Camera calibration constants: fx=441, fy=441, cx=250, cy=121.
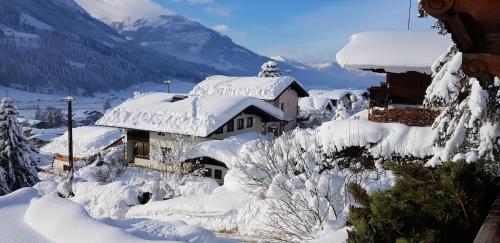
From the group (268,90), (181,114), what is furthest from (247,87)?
(181,114)

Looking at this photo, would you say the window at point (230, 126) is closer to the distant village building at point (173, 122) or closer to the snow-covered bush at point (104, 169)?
the distant village building at point (173, 122)

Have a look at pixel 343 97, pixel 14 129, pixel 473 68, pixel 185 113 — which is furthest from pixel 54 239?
pixel 343 97

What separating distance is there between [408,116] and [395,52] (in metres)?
2.30

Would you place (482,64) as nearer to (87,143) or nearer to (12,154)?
(12,154)

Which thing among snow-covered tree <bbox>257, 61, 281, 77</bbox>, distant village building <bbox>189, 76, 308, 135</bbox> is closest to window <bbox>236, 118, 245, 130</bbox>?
distant village building <bbox>189, 76, 308, 135</bbox>

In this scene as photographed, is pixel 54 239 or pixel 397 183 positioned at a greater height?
pixel 397 183

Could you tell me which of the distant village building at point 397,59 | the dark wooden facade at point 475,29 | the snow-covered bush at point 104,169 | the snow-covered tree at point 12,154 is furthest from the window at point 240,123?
the dark wooden facade at point 475,29

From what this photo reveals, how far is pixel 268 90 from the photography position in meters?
40.2

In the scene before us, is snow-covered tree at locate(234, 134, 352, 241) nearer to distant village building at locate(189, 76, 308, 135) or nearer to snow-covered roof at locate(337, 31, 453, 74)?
snow-covered roof at locate(337, 31, 453, 74)

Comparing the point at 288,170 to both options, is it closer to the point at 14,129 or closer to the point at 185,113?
the point at 185,113

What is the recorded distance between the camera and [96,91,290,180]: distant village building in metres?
27.5

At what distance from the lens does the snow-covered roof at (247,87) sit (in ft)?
132

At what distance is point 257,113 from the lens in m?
34.8

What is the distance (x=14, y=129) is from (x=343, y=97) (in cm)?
4578
